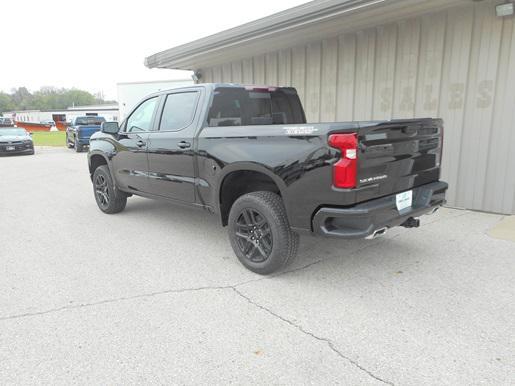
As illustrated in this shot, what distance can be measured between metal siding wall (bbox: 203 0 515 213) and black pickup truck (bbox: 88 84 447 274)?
2263mm

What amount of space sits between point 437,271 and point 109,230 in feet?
14.0

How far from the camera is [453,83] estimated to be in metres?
6.05

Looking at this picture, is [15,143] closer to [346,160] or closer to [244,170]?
[244,170]

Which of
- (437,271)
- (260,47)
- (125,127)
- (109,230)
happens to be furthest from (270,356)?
(260,47)

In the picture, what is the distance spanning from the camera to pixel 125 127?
18.9ft

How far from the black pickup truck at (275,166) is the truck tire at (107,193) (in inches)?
29.4

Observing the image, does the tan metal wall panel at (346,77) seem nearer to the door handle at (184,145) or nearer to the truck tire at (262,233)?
the door handle at (184,145)

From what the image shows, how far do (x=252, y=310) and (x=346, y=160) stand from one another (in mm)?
1439

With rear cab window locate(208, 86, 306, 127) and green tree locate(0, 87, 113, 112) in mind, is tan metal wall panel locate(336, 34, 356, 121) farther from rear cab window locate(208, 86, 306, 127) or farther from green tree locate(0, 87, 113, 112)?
green tree locate(0, 87, 113, 112)

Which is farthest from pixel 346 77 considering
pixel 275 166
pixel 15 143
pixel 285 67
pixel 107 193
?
pixel 15 143

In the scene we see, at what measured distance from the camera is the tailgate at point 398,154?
3.16 metres

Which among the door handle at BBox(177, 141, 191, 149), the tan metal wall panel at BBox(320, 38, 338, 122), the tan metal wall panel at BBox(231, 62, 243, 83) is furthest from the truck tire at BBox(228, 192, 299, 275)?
the tan metal wall panel at BBox(231, 62, 243, 83)

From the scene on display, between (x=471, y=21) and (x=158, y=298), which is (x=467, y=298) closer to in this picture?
(x=158, y=298)

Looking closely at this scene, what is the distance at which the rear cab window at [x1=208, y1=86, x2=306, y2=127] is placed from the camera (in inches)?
175
